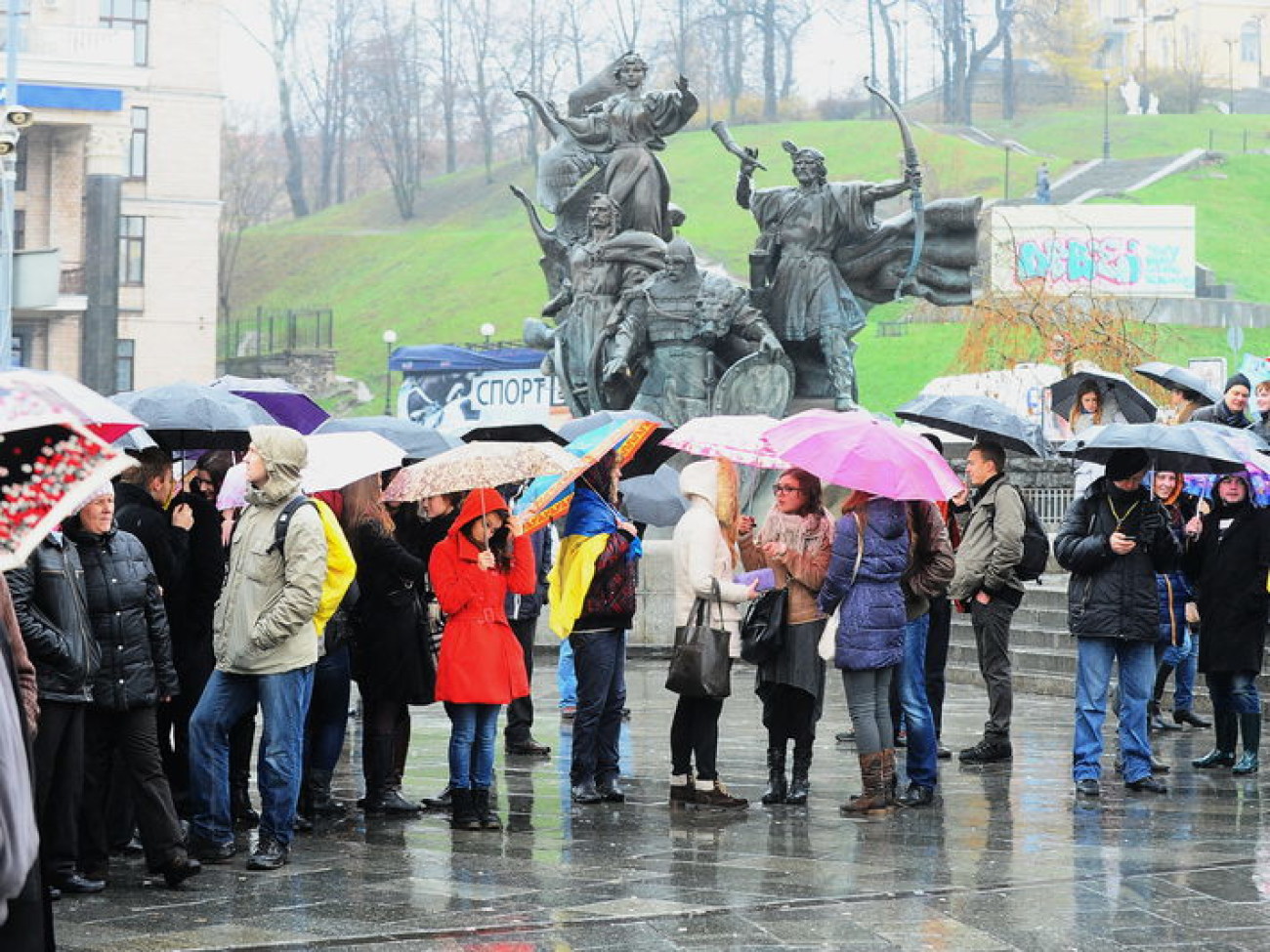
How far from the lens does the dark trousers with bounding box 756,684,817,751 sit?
34.6ft

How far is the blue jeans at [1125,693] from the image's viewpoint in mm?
11102

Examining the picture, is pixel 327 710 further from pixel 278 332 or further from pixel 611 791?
pixel 278 332

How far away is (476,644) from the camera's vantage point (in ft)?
32.5

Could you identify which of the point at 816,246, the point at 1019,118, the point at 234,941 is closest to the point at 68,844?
the point at 234,941

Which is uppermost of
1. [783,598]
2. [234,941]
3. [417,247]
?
[417,247]

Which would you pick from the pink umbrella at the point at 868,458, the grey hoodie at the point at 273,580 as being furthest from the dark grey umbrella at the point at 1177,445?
the grey hoodie at the point at 273,580

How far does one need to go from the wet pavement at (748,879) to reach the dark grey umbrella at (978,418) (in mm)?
1796

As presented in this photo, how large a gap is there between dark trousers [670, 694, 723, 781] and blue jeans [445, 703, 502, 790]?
981mm

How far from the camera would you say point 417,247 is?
89.2m

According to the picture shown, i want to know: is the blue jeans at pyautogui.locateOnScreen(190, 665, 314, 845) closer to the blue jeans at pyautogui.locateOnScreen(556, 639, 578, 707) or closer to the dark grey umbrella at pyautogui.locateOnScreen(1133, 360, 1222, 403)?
the blue jeans at pyautogui.locateOnScreen(556, 639, 578, 707)

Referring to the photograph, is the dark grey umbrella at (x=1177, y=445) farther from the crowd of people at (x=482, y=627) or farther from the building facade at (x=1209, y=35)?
the building facade at (x=1209, y=35)

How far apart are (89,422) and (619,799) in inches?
198

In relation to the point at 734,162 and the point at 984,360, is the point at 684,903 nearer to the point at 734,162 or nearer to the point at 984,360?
the point at 984,360

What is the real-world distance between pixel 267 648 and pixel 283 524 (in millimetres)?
496
